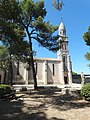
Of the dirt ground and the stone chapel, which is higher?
the stone chapel

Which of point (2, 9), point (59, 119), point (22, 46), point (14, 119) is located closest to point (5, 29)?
Answer: point (2, 9)

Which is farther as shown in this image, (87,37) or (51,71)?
(51,71)

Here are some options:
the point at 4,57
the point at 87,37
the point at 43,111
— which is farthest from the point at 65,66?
the point at 43,111

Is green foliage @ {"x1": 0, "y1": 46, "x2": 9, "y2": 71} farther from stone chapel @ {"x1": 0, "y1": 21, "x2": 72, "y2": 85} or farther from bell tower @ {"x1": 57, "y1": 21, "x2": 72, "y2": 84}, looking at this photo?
bell tower @ {"x1": 57, "y1": 21, "x2": 72, "y2": 84}

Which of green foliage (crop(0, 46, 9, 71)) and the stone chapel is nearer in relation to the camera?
green foliage (crop(0, 46, 9, 71))

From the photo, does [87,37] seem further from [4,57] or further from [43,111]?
[4,57]

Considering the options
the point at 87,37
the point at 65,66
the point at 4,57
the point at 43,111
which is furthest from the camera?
the point at 65,66

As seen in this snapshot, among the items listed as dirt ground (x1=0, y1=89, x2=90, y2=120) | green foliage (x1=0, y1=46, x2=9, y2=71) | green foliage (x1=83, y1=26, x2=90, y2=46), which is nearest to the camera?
dirt ground (x1=0, y1=89, x2=90, y2=120)

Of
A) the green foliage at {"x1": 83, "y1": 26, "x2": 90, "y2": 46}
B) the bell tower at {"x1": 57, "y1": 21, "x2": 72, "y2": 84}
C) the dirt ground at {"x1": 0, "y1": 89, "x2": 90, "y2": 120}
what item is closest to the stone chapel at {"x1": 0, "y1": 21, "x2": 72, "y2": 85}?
the bell tower at {"x1": 57, "y1": 21, "x2": 72, "y2": 84}

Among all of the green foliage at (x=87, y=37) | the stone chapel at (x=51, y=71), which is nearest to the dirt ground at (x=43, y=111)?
the green foliage at (x=87, y=37)

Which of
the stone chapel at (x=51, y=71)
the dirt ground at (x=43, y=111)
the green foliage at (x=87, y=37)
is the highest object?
the green foliage at (x=87, y=37)

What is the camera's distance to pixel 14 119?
6586mm

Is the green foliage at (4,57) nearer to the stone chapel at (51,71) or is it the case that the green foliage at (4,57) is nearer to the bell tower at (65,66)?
the stone chapel at (51,71)

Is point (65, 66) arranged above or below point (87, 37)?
below
